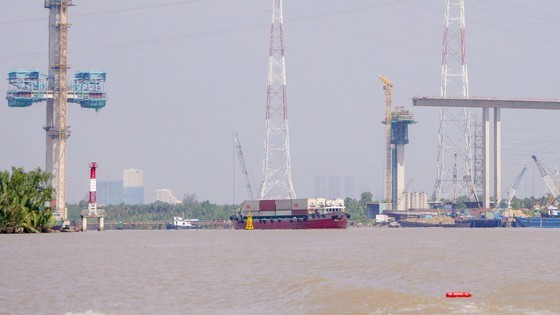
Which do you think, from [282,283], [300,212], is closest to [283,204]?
[300,212]

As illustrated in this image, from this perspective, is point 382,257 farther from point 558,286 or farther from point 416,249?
point 558,286

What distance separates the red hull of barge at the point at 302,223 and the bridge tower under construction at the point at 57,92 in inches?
1272

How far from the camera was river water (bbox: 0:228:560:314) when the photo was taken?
121 ft

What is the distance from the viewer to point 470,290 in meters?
41.5

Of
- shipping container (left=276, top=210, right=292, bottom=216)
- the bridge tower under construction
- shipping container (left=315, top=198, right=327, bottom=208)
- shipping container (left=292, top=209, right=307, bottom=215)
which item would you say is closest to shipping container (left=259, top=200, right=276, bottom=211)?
shipping container (left=276, top=210, right=292, bottom=216)

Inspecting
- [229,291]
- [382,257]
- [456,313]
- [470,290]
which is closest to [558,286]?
[470,290]

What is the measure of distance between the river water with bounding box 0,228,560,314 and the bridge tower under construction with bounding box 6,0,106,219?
110 m

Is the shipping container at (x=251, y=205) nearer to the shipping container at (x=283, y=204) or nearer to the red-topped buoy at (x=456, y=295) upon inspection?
the shipping container at (x=283, y=204)

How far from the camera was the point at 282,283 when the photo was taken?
148ft

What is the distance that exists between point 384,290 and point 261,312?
22.8ft

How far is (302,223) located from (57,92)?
4637cm

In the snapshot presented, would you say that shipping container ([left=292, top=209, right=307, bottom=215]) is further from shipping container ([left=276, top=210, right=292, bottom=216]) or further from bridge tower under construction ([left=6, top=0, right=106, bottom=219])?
bridge tower under construction ([left=6, top=0, right=106, bottom=219])

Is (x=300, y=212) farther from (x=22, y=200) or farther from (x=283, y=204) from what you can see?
(x=22, y=200)

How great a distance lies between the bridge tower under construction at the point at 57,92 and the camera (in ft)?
577
